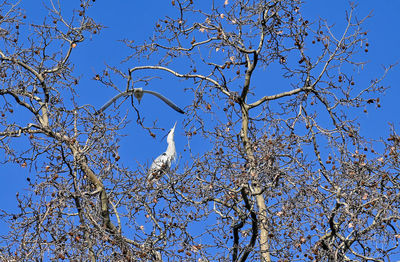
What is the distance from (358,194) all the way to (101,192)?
268cm

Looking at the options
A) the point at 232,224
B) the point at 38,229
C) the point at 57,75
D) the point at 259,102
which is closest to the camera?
the point at 38,229

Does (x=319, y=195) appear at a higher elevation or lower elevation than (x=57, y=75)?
lower

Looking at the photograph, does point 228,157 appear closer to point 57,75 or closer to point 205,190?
point 205,190

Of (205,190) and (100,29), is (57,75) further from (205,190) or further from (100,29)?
(205,190)

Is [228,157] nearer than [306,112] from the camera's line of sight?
Yes

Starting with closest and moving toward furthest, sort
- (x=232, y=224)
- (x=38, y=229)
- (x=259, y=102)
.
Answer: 1. (x=38, y=229)
2. (x=232, y=224)
3. (x=259, y=102)

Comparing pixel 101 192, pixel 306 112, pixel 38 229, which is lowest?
pixel 38 229

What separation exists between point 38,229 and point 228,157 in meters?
2.20

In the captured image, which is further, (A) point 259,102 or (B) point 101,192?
(A) point 259,102

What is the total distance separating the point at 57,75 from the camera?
9.73m

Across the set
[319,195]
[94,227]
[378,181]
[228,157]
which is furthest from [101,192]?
[378,181]

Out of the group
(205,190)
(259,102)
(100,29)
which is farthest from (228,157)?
(100,29)

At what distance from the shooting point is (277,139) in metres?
9.09

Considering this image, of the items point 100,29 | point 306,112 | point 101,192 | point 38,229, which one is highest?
point 100,29
